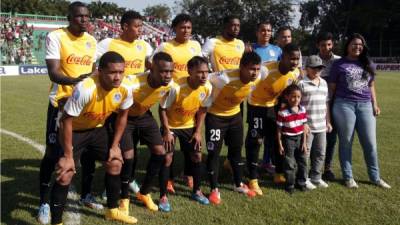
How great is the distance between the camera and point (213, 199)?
17.8 ft

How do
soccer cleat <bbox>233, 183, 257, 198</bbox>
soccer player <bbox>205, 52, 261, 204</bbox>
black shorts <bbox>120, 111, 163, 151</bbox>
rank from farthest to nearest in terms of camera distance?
soccer cleat <bbox>233, 183, 257, 198</bbox> → soccer player <bbox>205, 52, 261, 204</bbox> → black shorts <bbox>120, 111, 163, 151</bbox>

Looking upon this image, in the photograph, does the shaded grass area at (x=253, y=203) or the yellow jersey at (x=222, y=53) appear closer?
the shaded grass area at (x=253, y=203)

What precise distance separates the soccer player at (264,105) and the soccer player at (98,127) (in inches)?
77.0

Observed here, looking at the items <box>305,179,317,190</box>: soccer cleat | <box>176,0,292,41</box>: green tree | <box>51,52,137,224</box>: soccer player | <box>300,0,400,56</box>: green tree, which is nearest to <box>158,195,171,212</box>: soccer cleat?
<box>51,52,137,224</box>: soccer player

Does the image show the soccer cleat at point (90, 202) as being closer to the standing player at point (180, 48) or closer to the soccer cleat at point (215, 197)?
the standing player at point (180, 48)

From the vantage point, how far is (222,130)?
557 cm

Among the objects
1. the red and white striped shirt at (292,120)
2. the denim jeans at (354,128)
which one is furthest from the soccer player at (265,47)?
the denim jeans at (354,128)

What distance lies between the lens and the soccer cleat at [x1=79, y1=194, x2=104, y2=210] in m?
5.21

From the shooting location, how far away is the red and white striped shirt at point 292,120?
5762mm

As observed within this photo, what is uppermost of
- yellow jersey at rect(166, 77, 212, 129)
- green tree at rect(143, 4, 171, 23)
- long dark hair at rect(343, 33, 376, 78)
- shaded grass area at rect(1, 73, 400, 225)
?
green tree at rect(143, 4, 171, 23)

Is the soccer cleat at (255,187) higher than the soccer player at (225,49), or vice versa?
the soccer player at (225,49)

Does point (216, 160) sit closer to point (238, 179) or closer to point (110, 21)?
point (238, 179)

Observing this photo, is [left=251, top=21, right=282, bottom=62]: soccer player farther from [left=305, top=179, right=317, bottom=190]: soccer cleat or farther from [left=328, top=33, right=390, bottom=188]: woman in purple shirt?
[left=305, top=179, right=317, bottom=190]: soccer cleat

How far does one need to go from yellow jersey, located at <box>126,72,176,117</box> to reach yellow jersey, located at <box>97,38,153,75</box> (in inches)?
19.5
